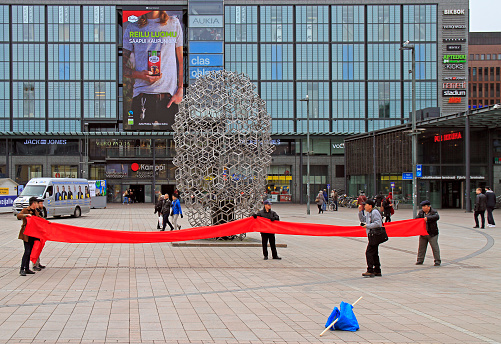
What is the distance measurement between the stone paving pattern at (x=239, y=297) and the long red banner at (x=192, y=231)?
0.66 metres

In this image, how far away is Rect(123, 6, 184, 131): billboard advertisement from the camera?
67.9 metres

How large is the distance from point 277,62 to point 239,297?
6577 centimetres

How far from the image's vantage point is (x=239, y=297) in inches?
358

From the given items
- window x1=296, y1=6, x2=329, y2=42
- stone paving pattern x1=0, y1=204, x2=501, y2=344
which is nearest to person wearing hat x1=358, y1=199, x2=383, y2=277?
stone paving pattern x1=0, y1=204, x2=501, y2=344

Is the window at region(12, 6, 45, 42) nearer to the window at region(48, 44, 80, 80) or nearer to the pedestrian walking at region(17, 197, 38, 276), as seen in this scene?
the window at region(48, 44, 80, 80)

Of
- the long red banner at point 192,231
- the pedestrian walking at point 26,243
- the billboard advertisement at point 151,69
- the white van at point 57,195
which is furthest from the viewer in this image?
the billboard advertisement at point 151,69

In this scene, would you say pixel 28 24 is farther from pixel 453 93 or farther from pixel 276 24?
pixel 453 93

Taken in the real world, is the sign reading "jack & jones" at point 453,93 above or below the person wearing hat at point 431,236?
above

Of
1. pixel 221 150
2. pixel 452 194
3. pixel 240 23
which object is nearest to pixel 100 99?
pixel 240 23

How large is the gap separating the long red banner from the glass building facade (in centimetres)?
5485

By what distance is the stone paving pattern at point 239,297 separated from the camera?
22.2ft

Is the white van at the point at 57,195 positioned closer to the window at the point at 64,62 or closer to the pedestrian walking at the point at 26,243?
the pedestrian walking at the point at 26,243

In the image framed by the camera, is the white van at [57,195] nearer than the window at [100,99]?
Yes

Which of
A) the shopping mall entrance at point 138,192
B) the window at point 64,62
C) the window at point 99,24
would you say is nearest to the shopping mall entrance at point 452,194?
the shopping mall entrance at point 138,192
